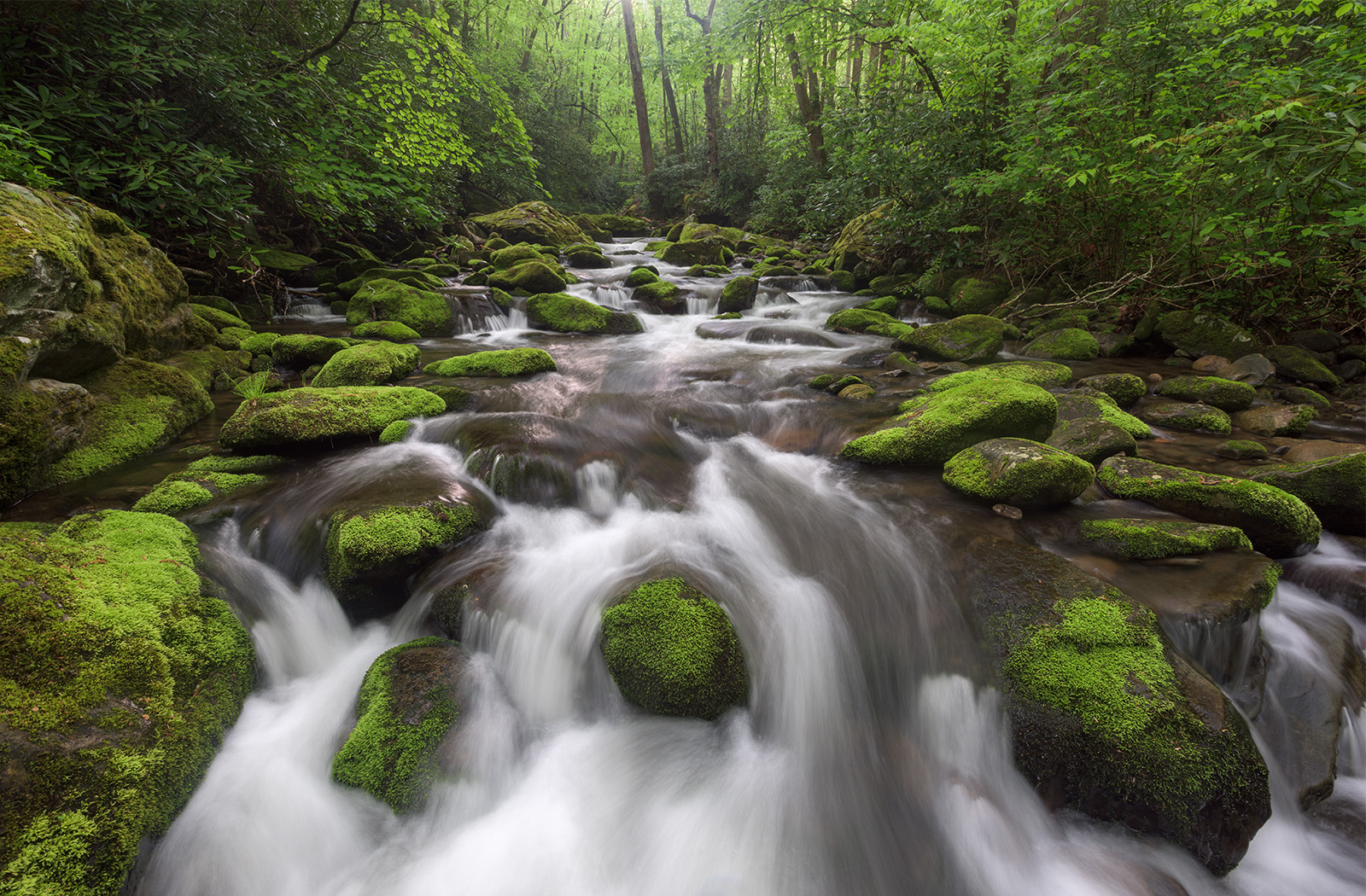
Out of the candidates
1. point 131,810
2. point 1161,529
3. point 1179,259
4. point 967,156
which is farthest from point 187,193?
point 1179,259

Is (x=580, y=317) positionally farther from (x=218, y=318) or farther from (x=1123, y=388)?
(x=1123, y=388)

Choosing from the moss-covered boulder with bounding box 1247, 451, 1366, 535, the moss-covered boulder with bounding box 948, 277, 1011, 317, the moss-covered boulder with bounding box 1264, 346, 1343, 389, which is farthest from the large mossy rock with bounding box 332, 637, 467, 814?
the moss-covered boulder with bounding box 948, 277, 1011, 317

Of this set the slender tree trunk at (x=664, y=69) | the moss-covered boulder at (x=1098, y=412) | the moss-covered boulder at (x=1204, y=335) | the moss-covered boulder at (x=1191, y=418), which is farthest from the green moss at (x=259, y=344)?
the slender tree trunk at (x=664, y=69)

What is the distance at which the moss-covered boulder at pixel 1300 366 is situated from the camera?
19.4 ft

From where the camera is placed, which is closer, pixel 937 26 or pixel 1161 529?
pixel 1161 529

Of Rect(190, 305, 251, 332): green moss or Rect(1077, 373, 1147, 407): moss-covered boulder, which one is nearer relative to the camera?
Rect(1077, 373, 1147, 407): moss-covered boulder

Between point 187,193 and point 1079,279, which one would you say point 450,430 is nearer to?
point 187,193

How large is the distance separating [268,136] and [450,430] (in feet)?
18.1

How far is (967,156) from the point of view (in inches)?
352

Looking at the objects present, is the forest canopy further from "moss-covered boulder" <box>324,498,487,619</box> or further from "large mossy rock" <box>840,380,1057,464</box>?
"moss-covered boulder" <box>324,498,487,619</box>

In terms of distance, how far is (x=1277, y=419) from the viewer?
489 cm

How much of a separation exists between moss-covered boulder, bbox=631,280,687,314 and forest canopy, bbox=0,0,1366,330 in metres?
3.82

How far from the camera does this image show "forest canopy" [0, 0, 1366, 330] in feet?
15.8

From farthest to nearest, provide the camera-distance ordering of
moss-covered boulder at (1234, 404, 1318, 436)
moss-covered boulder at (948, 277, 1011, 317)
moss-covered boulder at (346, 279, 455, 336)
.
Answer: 1. moss-covered boulder at (948, 277, 1011, 317)
2. moss-covered boulder at (346, 279, 455, 336)
3. moss-covered boulder at (1234, 404, 1318, 436)
